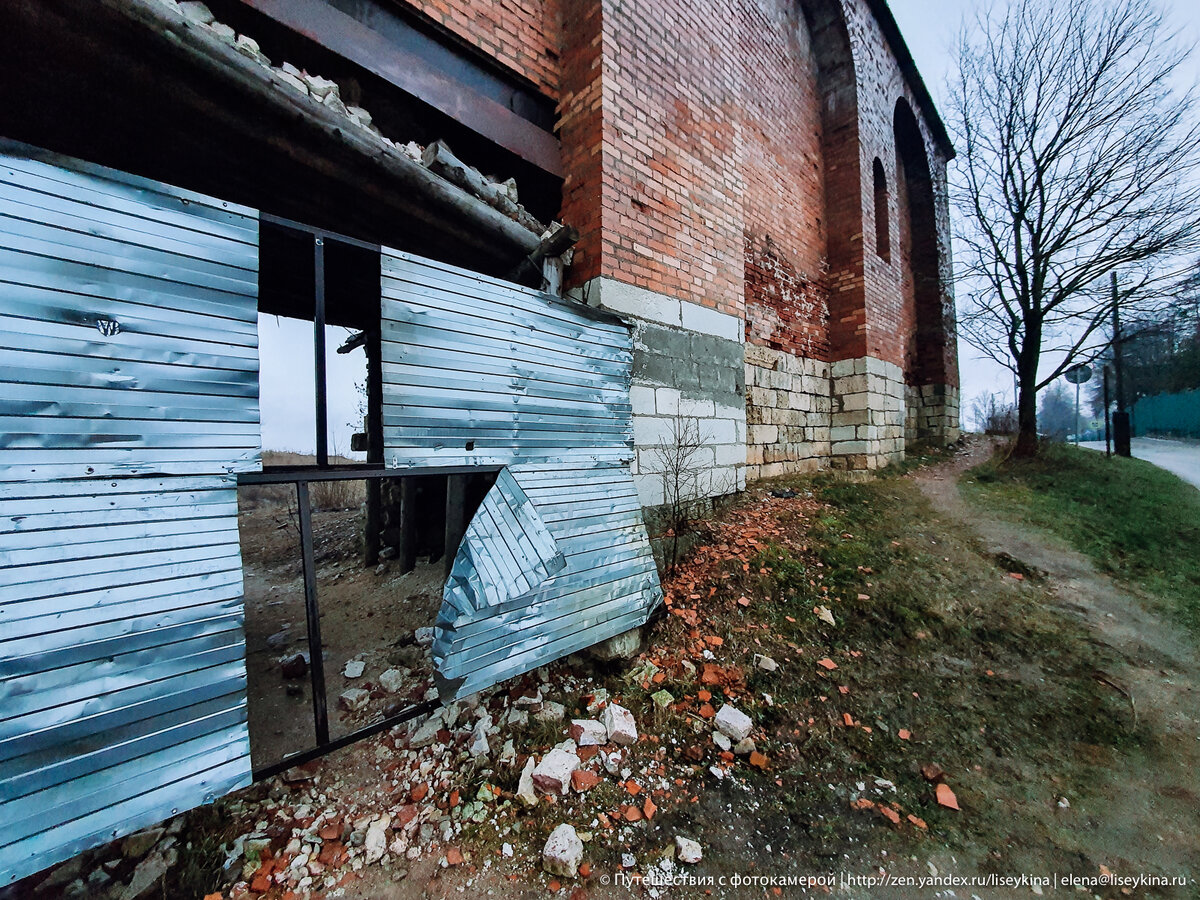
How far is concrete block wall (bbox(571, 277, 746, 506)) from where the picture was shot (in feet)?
13.5

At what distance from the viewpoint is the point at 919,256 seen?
11094 millimetres

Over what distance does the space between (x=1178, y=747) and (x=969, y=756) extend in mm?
1355

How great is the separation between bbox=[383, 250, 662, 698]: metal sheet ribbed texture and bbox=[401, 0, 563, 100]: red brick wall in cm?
267

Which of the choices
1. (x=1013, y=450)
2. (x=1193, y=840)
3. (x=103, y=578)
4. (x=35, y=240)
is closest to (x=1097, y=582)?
(x=1193, y=840)

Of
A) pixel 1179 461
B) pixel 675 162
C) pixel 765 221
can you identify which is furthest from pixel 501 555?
pixel 1179 461

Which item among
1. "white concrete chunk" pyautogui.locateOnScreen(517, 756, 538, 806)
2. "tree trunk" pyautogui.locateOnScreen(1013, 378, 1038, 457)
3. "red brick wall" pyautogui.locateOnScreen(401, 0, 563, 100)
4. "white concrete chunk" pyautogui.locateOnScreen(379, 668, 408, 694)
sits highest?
"red brick wall" pyautogui.locateOnScreen(401, 0, 563, 100)

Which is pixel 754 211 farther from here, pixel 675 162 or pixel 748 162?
pixel 675 162

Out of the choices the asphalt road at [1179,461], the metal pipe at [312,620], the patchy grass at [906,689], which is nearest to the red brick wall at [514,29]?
the metal pipe at [312,620]

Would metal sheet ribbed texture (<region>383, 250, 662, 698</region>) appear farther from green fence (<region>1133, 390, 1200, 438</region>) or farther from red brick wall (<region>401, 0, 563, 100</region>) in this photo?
green fence (<region>1133, 390, 1200, 438</region>)

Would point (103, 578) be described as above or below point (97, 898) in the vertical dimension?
above

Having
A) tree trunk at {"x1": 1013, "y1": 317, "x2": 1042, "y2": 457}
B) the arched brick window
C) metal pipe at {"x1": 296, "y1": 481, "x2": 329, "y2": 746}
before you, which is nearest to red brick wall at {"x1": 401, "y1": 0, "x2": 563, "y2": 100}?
metal pipe at {"x1": 296, "y1": 481, "x2": 329, "y2": 746}

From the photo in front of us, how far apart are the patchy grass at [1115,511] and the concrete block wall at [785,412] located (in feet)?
8.33

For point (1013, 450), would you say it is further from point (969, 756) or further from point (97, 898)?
point (97, 898)

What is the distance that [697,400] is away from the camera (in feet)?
15.6
